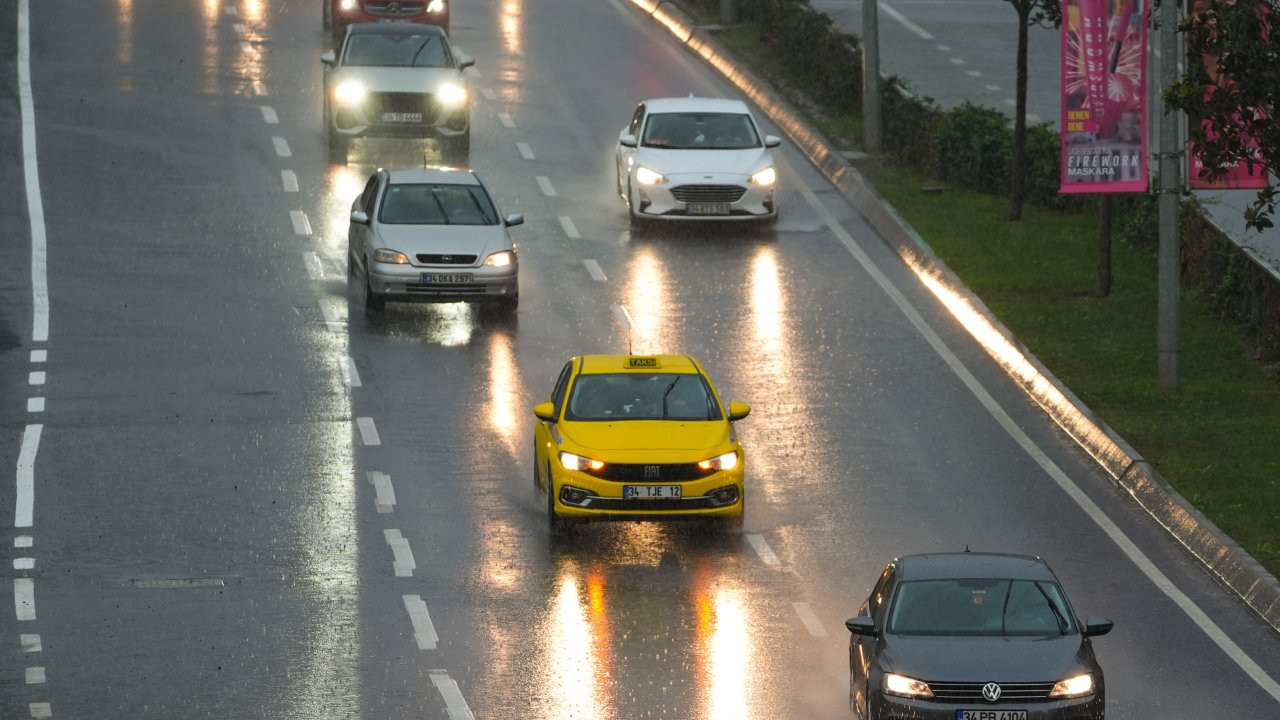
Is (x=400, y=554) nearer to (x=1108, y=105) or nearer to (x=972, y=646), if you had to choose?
(x=972, y=646)

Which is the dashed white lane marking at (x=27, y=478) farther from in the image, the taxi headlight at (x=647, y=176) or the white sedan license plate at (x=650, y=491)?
the taxi headlight at (x=647, y=176)

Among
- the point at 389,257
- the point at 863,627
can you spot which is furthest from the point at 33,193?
the point at 863,627

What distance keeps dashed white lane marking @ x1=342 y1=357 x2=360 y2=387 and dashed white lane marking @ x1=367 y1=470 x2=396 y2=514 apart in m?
3.46

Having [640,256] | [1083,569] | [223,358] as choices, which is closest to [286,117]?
[640,256]

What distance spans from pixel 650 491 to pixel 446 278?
9.01 meters

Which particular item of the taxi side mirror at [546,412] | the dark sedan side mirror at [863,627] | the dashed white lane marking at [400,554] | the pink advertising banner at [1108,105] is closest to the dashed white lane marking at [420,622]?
the dashed white lane marking at [400,554]

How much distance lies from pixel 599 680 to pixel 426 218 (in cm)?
1395

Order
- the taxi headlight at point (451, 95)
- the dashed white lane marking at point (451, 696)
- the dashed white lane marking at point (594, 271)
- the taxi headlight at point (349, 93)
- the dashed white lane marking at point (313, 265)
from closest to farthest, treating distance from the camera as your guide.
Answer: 1. the dashed white lane marking at point (451, 696)
2. the dashed white lane marking at point (313, 265)
3. the dashed white lane marking at point (594, 271)
4. the taxi headlight at point (349, 93)
5. the taxi headlight at point (451, 95)

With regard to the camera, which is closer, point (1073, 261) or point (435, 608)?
point (435, 608)

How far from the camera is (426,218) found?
30.6 metres

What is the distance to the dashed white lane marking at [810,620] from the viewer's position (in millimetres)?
18828

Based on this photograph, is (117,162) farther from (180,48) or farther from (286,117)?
(180,48)

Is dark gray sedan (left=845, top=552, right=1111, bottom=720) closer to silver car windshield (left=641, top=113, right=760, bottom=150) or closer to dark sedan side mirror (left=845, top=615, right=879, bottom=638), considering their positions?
dark sedan side mirror (left=845, top=615, right=879, bottom=638)

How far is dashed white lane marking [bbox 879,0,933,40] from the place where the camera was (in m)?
51.5
